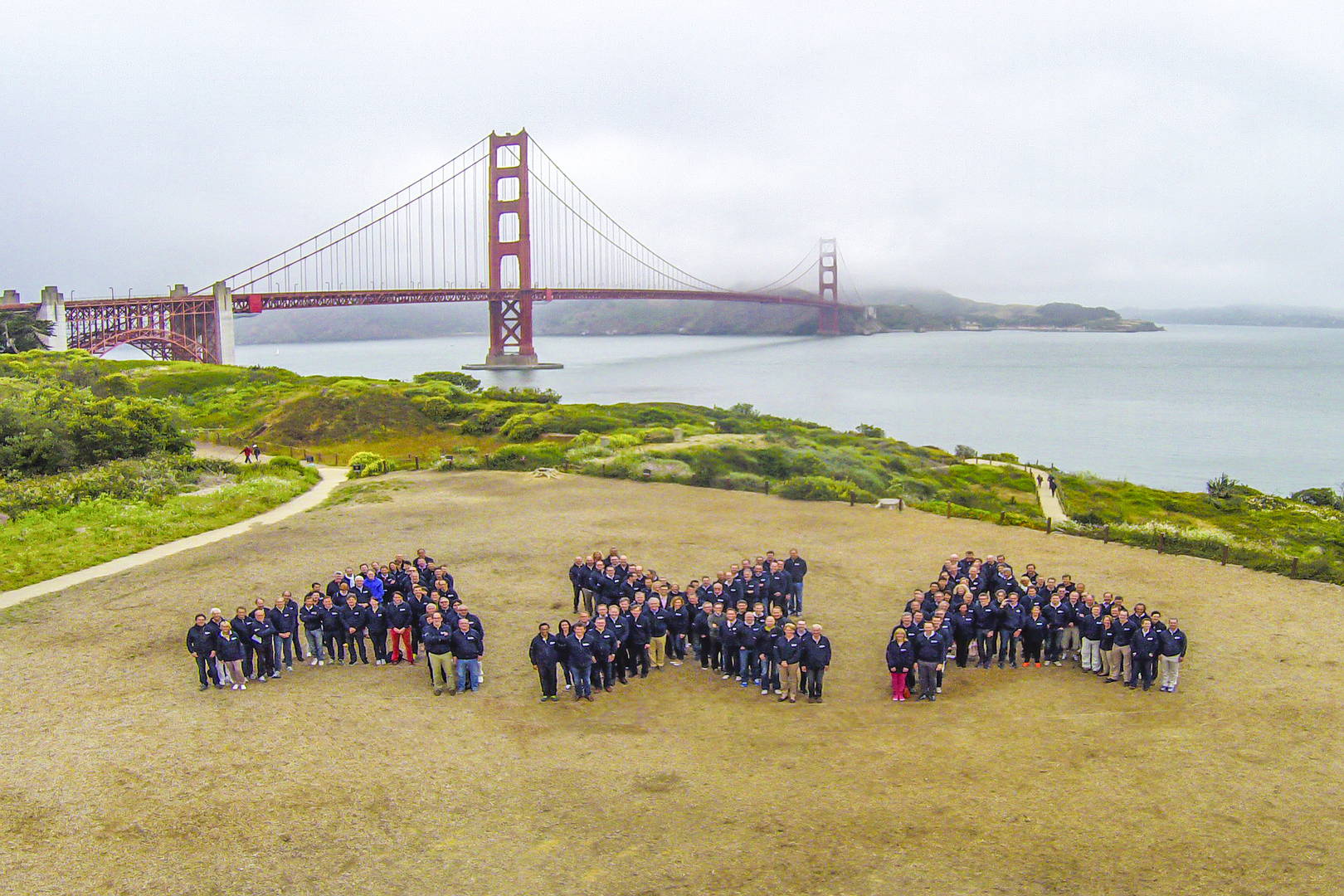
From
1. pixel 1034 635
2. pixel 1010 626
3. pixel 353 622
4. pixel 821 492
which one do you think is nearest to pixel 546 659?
pixel 353 622

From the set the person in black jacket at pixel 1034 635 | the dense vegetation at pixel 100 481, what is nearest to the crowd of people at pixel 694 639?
the person in black jacket at pixel 1034 635

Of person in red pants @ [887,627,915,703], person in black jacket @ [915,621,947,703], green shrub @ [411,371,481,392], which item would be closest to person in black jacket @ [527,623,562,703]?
person in red pants @ [887,627,915,703]

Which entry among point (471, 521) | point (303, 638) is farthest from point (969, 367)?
point (303, 638)

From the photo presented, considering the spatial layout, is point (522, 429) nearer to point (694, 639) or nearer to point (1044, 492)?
point (1044, 492)

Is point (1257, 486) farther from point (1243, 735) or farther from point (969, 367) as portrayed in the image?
point (969, 367)

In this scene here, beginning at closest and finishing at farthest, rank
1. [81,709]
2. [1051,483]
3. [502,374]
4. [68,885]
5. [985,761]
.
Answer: [68,885], [985,761], [81,709], [1051,483], [502,374]

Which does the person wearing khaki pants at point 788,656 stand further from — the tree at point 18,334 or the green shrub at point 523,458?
the tree at point 18,334

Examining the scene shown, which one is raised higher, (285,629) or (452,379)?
(452,379)
